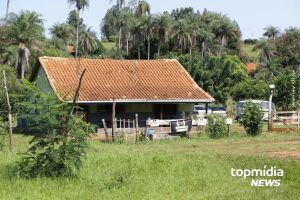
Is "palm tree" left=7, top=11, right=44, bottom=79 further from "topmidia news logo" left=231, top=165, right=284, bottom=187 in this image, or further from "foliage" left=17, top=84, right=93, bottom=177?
"topmidia news logo" left=231, top=165, right=284, bottom=187

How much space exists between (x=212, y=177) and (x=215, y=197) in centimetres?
221

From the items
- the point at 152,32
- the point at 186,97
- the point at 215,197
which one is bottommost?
the point at 215,197

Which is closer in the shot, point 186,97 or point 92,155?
point 92,155

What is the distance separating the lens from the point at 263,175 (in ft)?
42.5

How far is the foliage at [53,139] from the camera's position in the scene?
12.5m

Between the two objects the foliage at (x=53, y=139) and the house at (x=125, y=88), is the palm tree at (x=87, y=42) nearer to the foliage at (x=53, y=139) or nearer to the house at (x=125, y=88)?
the house at (x=125, y=88)

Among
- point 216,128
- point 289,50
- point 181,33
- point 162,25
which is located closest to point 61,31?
point 162,25

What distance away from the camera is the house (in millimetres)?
31578

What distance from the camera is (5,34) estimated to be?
54500mm

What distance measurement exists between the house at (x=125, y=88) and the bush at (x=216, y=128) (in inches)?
269

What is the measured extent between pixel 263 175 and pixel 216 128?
12039 millimetres

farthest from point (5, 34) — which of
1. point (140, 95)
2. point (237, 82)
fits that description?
point (140, 95)

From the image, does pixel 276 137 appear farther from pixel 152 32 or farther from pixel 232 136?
pixel 152 32

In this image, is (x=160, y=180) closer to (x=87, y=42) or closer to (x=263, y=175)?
(x=263, y=175)
